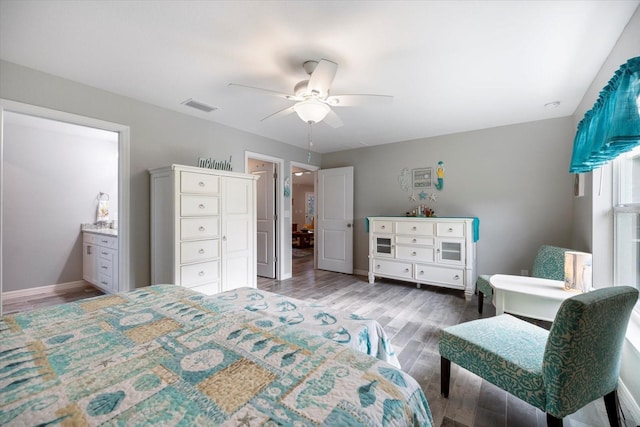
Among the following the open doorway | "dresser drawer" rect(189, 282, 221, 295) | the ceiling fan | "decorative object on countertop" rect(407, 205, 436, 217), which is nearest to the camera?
the ceiling fan

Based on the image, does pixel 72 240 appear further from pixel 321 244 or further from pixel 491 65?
pixel 491 65

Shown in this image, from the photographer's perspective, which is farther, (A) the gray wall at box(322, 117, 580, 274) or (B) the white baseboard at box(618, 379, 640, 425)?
(A) the gray wall at box(322, 117, 580, 274)

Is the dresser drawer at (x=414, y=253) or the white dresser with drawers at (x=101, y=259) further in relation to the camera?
the dresser drawer at (x=414, y=253)

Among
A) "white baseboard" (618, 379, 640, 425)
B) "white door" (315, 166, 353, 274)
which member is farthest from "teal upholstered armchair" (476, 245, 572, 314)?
"white door" (315, 166, 353, 274)

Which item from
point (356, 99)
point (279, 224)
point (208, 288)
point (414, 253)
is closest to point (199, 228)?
point (208, 288)

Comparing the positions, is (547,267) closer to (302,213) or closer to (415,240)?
(415,240)

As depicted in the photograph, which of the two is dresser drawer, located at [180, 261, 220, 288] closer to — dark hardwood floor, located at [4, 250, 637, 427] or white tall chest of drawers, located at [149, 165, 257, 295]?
white tall chest of drawers, located at [149, 165, 257, 295]

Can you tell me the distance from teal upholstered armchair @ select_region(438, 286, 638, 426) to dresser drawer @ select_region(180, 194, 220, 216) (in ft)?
8.63

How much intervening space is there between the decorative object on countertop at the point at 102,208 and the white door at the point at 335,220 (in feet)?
11.9

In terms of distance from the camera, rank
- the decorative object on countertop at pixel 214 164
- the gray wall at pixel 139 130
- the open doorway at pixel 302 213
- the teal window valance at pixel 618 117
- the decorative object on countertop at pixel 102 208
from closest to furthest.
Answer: the teal window valance at pixel 618 117 < the gray wall at pixel 139 130 < the decorative object on countertop at pixel 214 164 < the decorative object on countertop at pixel 102 208 < the open doorway at pixel 302 213

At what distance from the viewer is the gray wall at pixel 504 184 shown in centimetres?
342

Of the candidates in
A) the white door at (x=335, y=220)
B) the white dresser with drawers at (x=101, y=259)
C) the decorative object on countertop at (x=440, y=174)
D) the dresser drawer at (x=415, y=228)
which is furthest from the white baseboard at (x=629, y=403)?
the white dresser with drawers at (x=101, y=259)

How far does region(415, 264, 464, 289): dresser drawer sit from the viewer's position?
363 cm

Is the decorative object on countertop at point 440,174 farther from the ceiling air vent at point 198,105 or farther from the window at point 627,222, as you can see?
the ceiling air vent at point 198,105
